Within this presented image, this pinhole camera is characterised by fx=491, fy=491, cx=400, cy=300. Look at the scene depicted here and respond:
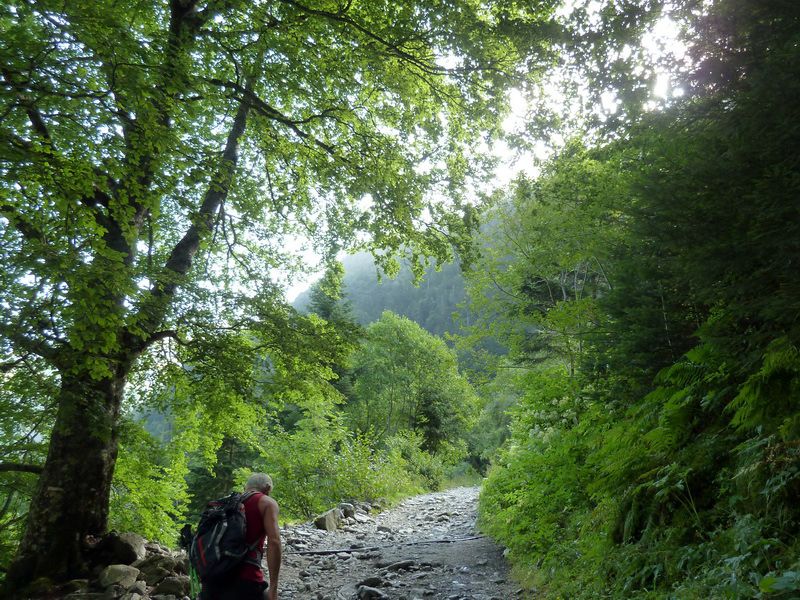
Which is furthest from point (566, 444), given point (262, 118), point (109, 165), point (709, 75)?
point (262, 118)

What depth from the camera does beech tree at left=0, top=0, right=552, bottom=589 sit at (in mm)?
5230

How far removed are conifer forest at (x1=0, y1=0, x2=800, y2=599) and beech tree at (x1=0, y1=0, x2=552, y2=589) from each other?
0.18 feet

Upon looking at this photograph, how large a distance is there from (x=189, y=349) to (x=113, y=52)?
4.62 meters

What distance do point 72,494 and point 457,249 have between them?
300 inches

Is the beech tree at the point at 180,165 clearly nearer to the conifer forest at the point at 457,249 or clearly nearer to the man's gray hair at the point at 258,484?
the conifer forest at the point at 457,249

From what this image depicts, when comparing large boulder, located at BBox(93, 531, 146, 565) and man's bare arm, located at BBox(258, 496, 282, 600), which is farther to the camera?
large boulder, located at BBox(93, 531, 146, 565)

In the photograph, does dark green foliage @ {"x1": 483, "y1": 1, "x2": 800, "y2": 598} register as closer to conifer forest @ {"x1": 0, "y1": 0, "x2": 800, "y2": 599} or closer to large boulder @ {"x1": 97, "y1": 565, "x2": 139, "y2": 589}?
conifer forest @ {"x1": 0, "y1": 0, "x2": 800, "y2": 599}

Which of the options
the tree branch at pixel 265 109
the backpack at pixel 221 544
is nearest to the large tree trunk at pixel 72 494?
the backpack at pixel 221 544

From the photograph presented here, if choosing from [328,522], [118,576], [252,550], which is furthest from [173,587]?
[328,522]

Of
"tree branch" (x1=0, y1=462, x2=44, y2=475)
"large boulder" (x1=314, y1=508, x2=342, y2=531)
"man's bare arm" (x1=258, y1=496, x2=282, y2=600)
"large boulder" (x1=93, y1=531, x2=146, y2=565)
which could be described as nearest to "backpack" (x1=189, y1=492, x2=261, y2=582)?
"man's bare arm" (x1=258, y1=496, x2=282, y2=600)

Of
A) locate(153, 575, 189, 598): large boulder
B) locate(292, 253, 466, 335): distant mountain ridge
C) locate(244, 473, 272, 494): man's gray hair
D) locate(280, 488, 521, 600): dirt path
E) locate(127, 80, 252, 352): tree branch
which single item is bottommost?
locate(280, 488, 521, 600): dirt path

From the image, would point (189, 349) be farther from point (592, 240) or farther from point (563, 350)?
point (563, 350)

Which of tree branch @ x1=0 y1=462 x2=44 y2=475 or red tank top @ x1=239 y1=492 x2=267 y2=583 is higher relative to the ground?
tree branch @ x1=0 y1=462 x2=44 y2=475

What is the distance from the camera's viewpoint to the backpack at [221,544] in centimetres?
387
